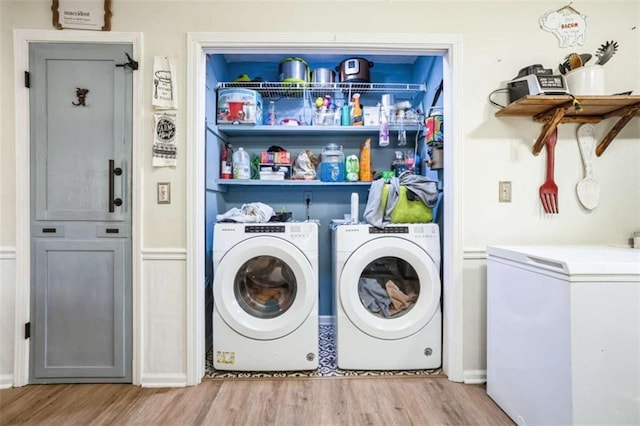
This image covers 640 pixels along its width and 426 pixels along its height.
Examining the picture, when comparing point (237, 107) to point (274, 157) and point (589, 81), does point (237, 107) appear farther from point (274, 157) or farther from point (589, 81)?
point (589, 81)

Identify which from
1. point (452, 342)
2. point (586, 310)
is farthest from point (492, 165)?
point (452, 342)

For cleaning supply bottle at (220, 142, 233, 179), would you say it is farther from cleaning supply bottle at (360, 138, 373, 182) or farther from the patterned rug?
the patterned rug

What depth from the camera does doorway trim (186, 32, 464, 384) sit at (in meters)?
1.71

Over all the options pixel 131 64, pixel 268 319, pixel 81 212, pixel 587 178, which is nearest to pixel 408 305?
pixel 268 319

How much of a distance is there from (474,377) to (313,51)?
204 cm

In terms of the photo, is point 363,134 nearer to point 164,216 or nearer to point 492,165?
point 492,165

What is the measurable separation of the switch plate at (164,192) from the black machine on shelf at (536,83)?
193 cm

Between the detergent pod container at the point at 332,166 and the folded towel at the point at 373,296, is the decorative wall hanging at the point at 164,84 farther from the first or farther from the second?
the folded towel at the point at 373,296

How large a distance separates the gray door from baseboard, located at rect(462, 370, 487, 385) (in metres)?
1.86

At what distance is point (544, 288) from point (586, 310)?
14 centimetres

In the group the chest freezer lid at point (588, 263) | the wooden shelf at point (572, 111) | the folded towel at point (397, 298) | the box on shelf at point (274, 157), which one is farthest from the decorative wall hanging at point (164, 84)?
the chest freezer lid at point (588, 263)

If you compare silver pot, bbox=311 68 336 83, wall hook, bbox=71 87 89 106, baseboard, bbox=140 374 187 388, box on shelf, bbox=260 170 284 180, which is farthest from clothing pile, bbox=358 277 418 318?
wall hook, bbox=71 87 89 106

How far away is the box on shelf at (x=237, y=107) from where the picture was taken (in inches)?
86.1

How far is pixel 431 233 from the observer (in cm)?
184
